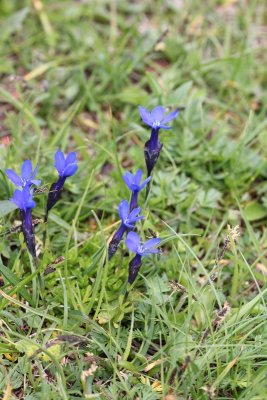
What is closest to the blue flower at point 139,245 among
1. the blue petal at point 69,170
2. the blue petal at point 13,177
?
the blue petal at point 69,170

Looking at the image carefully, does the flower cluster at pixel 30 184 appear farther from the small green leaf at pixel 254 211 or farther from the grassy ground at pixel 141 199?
the small green leaf at pixel 254 211

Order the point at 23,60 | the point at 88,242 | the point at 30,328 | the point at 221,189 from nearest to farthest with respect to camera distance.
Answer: the point at 30,328, the point at 88,242, the point at 221,189, the point at 23,60

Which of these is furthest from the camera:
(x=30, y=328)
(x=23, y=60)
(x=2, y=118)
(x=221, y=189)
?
(x=23, y=60)

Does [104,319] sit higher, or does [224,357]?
[104,319]

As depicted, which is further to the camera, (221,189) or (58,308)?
(221,189)

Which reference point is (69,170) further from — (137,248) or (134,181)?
(137,248)

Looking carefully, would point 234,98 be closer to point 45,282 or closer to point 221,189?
point 221,189

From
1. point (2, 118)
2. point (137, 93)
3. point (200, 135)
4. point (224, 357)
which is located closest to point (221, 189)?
point (200, 135)

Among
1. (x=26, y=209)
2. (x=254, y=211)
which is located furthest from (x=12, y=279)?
(x=254, y=211)

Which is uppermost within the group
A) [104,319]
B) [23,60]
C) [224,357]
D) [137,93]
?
[23,60]
